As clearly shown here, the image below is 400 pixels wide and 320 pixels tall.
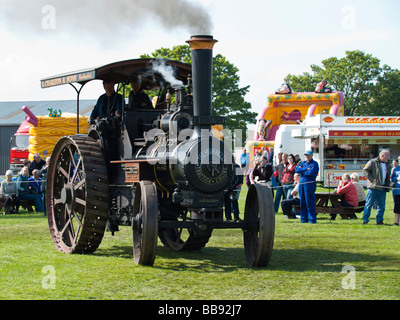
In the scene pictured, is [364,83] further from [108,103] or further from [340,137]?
[108,103]

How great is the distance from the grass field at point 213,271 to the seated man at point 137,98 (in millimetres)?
2002

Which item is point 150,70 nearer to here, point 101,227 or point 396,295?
point 101,227

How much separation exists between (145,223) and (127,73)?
240 centimetres

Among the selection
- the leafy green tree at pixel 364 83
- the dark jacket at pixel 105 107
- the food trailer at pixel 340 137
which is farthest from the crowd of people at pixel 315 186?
the leafy green tree at pixel 364 83

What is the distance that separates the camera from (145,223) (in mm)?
6965

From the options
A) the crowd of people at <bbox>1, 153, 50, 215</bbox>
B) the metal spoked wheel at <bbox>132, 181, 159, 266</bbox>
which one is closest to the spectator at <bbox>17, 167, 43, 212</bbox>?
the crowd of people at <bbox>1, 153, 50, 215</bbox>

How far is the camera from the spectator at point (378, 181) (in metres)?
11.8

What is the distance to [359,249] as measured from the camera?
29.1ft

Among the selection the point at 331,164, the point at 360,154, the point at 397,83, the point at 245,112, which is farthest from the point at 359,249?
the point at 397,83

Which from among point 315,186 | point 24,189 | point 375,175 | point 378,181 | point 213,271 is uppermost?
point 375,175

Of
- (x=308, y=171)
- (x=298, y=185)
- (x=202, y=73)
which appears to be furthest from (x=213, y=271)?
(x=298, y=185)

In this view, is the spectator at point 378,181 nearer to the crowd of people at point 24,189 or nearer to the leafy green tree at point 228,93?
the crowd of people at point 24,189

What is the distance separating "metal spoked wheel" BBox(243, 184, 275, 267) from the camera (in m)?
7.06

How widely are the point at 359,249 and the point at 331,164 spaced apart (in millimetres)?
13574
